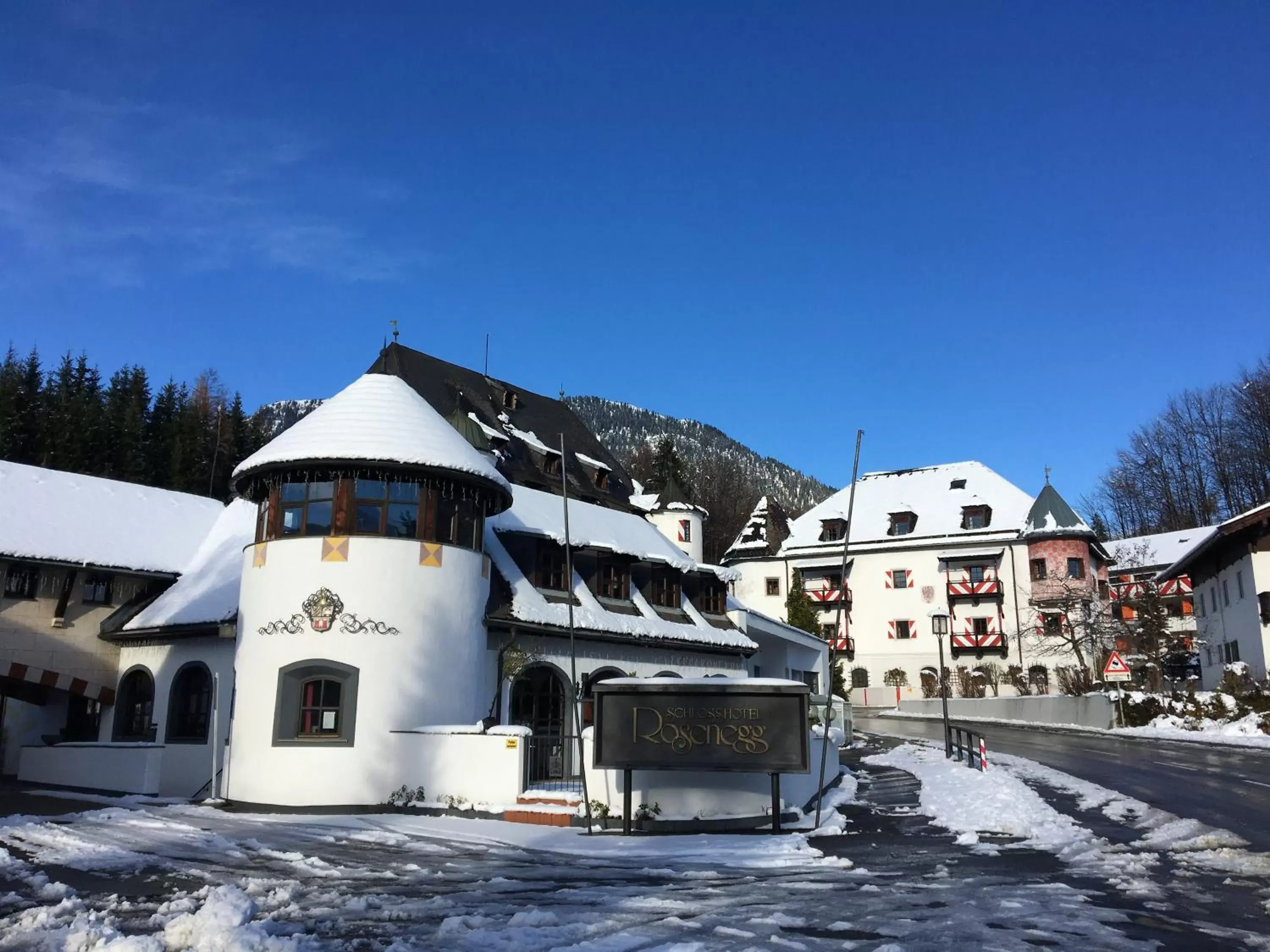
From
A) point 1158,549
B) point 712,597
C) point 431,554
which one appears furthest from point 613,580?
point 1158,549

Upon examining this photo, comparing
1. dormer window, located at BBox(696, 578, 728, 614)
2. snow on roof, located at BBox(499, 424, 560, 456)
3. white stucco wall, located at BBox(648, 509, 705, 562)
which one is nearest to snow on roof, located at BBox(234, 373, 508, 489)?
dormer window, located at BBox(696, 578, 728, 614)

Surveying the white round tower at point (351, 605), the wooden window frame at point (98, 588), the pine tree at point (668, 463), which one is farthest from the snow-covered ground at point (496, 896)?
the pine tree at point (668, 463)

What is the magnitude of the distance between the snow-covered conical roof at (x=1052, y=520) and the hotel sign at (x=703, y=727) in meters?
48.3

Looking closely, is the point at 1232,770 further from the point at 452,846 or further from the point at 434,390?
the point at 434,390

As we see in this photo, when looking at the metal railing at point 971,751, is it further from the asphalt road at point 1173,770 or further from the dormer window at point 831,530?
the dormer window at point 831,530

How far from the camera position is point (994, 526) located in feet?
199

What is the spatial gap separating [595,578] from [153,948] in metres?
19.0

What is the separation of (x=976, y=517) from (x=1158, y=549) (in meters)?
12.7

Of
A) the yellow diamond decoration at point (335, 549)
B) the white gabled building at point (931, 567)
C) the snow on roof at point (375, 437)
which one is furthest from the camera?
the white gabled building at point (931, 567)

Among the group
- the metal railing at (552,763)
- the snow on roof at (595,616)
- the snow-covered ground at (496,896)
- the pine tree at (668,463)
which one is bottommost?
the snow-covered ground at (496,896)

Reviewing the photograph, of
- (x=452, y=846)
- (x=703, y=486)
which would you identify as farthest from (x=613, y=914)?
(x=703, y=486)

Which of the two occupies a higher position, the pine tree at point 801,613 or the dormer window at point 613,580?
the pine tree at point 801,613

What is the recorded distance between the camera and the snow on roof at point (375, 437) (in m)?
18.8

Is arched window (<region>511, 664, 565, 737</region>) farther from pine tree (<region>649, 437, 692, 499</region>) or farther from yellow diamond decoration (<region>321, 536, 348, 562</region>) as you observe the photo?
pine tree (<region>649, 437, 692, 499</region>)
